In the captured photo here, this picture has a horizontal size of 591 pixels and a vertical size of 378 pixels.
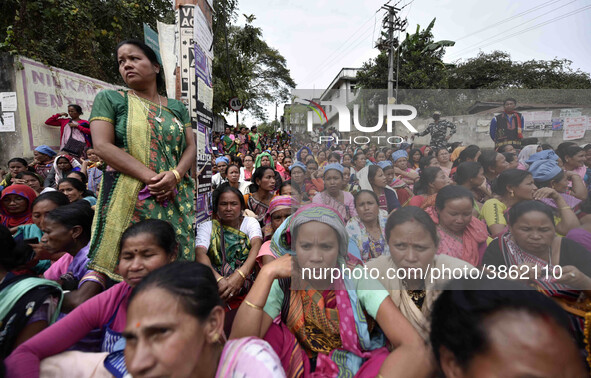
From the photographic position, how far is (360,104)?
70.9 inches

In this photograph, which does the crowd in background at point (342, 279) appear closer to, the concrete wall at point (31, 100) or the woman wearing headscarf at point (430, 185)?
the woman wearing headscarf at point (430, 185)

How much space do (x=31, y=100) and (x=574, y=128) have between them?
A: 8.85 m

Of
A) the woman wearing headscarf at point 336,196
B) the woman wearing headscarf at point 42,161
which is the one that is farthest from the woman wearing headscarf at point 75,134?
the woman wearing headscarf at point 336,196

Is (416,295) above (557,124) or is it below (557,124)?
below

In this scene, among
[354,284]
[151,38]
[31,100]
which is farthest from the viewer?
[31,100]

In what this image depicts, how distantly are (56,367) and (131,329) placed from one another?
25.2 inches

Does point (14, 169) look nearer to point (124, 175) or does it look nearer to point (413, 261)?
point (124, 175)

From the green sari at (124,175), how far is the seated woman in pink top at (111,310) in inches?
6.3

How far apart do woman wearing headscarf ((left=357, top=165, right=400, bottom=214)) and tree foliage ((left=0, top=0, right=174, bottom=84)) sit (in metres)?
7.07

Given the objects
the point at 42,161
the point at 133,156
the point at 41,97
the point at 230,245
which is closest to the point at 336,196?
the point at 133,156

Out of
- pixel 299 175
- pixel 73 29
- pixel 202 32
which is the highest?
pixel 73 29

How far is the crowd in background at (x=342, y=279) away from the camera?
42.4 inches

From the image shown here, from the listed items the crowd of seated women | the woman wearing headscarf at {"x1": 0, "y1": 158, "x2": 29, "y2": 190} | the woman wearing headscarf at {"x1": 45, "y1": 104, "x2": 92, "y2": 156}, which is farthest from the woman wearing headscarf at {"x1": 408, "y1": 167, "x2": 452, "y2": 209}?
the woman wearing headscarf at {"x1": 45, "y1": 104, "x2": 92, "y2": 156}

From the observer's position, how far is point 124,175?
6.20 ft
